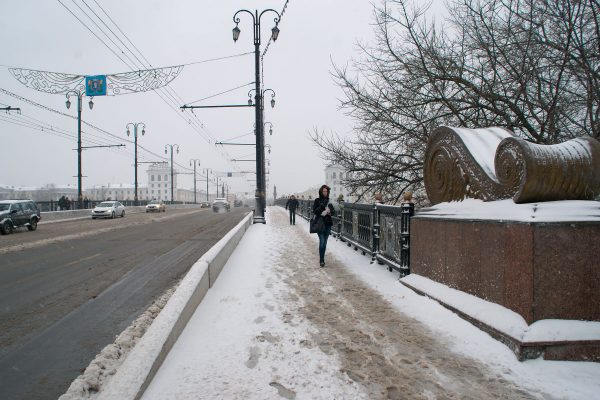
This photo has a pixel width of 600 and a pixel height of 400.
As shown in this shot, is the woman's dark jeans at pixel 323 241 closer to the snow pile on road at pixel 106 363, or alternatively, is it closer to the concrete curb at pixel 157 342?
the concrete curb at pixel 157 342

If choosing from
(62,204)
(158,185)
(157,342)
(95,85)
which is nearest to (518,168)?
(157,342)

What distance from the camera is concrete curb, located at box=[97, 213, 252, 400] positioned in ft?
8.37

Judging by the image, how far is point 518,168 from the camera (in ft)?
13.4

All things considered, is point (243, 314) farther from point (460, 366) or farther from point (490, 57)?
point (490, 57)

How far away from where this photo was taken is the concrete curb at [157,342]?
100 inches

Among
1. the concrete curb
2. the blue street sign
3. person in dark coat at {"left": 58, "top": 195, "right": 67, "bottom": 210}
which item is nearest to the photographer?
the concrete curb

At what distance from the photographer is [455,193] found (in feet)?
18.2

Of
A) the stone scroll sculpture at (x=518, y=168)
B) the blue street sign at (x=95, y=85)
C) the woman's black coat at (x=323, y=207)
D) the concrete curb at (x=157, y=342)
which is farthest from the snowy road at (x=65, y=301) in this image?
the blue street sign at (x=95, y=85)

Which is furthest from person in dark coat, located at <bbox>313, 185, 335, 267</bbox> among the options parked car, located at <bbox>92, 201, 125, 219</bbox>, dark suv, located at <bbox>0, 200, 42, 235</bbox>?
parked car, located at <bbox>92, 201, 125, 219</bbox>

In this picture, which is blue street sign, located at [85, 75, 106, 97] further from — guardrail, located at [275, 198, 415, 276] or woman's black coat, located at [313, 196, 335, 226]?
woman's black coat, located at [313, 196, 335, 226]

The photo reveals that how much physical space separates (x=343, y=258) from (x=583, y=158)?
5871mm

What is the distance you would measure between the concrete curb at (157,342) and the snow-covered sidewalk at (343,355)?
0.38 ft

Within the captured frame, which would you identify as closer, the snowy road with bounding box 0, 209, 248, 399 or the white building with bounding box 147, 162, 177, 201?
the snowy road with bounding box 0, 209, 248, 399

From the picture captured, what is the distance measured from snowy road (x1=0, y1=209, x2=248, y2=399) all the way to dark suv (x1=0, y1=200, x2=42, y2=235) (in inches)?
285
